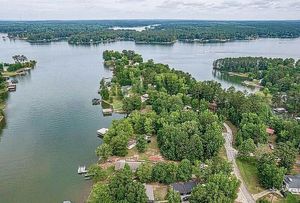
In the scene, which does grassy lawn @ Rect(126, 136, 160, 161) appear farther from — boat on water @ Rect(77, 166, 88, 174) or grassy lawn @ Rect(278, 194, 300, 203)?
grassy lawn @ Rect(278, 194, 300, 203)

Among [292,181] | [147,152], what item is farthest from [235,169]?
[147,152]

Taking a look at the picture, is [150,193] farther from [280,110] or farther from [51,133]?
[280,110]

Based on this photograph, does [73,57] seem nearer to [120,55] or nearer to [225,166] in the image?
[120,55]

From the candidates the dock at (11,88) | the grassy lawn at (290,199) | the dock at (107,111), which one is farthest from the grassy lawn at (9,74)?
the grassy lawn at (290,199)

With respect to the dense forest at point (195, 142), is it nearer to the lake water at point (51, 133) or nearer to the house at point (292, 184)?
the house at point (292, 184)

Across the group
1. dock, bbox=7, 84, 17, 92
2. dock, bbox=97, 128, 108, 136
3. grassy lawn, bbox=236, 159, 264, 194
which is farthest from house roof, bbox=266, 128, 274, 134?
dock, bbox=7, 84, 17, 92

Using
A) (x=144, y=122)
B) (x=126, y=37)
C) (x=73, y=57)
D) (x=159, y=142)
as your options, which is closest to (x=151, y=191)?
(x=159, y=142)
